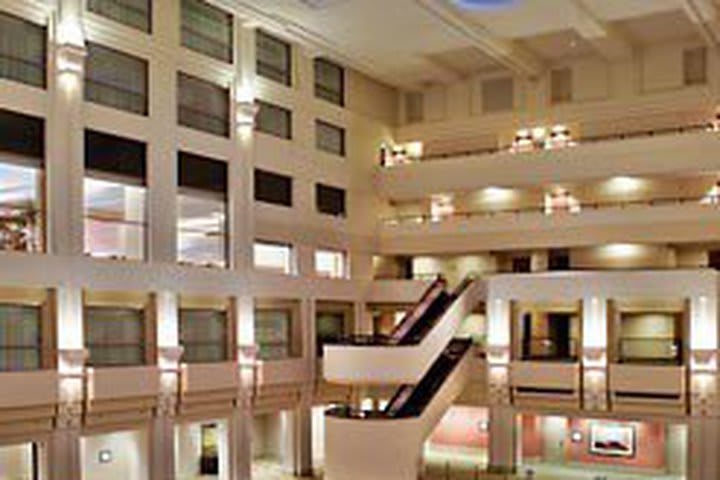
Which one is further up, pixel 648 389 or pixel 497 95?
pixel 497 95

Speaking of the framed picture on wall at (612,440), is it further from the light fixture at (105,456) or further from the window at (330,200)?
the light fixture at (105,456)

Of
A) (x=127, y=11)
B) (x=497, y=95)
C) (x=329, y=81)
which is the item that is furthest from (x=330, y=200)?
(x=127, y=11)

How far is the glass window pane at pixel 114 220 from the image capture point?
23219 mm

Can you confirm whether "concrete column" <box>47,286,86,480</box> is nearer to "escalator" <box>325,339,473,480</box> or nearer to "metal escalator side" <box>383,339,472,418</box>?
"escalator" <box>325,339,473,480</box>

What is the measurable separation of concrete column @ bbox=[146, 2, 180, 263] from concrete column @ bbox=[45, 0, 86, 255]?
243 cm

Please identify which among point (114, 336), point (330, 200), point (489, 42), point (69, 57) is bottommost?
point (114, 336)

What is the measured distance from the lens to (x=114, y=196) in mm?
24500

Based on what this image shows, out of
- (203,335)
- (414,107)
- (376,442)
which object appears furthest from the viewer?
(414,107)

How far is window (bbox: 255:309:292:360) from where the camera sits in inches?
1082

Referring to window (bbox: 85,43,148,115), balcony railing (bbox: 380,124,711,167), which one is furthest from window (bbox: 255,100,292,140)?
balcony railing (bbox: 380,124,711,167)

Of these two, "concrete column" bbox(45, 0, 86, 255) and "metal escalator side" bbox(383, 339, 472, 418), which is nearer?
"concrete column" bbox(45, 0, 86, 255)

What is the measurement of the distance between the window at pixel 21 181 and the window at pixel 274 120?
8.44 metres

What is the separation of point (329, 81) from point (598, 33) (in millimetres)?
9414

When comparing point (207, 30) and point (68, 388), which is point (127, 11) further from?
point (68, 388)
